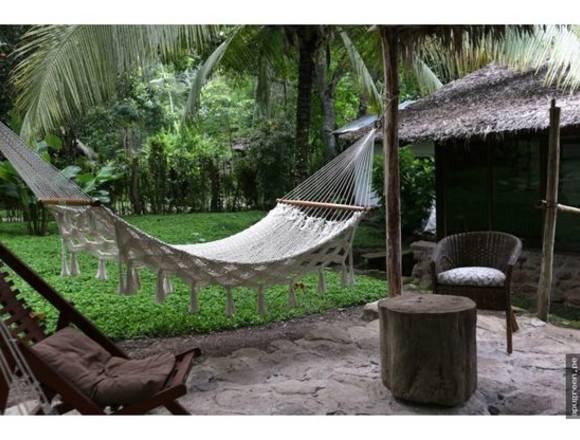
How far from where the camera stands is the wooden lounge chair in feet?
5.60

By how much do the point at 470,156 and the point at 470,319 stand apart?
2.88 metres

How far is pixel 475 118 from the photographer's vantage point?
412cm

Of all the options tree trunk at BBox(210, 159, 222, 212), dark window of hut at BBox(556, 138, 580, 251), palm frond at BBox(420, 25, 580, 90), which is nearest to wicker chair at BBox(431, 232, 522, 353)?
palm frond at BBox(420, 25, 580, 90)

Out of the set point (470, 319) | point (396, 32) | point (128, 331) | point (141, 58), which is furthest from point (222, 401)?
point (141, 58)

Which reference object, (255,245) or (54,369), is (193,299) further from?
(54,369)

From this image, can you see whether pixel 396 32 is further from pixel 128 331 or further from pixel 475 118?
pixel 128 331

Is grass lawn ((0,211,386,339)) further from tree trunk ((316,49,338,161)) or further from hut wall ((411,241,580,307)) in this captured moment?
tree trunk ((316,49,338,161))

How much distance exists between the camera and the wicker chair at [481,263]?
9.03ft

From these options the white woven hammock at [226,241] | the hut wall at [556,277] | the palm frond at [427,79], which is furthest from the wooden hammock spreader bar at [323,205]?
the palm frond at [427,79]

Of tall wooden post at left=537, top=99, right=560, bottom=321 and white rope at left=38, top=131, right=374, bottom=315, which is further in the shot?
tall wooden post at left=537, top=99, right=560, bottom=321

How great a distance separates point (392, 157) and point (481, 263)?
0.74 m

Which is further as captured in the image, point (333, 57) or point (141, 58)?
point (333, 57)

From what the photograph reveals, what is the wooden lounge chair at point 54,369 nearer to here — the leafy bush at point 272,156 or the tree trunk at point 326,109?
the leafy bush at point 272,156

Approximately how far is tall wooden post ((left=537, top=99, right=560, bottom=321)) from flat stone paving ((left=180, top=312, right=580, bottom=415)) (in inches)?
6.3
